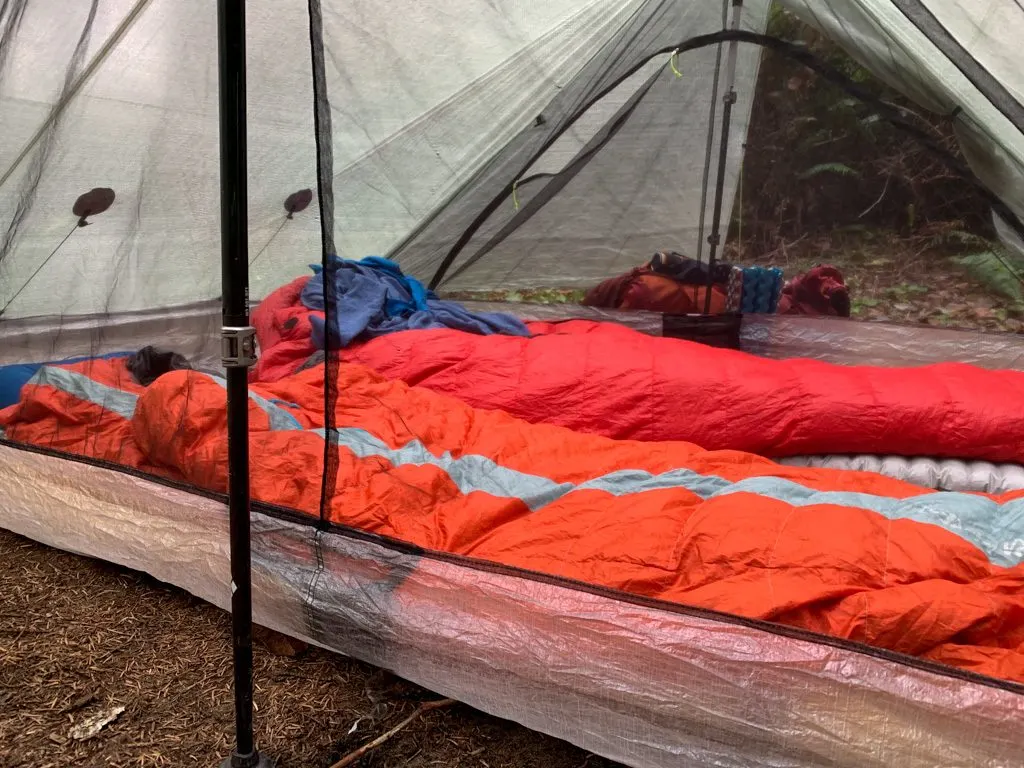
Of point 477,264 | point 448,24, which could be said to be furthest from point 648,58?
point 477,264

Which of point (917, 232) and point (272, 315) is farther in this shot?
point (917, 232)

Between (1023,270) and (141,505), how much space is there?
2.65m

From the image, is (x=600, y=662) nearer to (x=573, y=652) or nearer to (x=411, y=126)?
(x=573, y=652)

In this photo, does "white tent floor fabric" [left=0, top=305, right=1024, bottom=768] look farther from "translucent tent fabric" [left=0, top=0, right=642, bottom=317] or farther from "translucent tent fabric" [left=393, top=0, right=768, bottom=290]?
"translucent tent fabric" [left=393, top=0, right=768, bottom=290]

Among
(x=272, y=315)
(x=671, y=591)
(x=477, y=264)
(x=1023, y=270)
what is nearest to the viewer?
(x=671, y=591)

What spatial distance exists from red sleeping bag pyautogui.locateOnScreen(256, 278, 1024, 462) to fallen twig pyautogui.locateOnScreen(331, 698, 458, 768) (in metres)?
0.96

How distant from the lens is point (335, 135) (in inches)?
64.7

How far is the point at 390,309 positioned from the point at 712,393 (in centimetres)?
125

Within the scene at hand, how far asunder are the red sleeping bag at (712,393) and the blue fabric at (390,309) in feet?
0.60

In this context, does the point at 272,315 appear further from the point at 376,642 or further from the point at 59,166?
the point at 376,642

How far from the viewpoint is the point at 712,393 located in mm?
2193

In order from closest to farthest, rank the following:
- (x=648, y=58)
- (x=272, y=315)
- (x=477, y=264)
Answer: (x=272, y=315), (x=648, y=58), (x=477, y=264)

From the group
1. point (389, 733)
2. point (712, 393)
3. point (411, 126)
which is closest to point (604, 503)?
point (389, 733)

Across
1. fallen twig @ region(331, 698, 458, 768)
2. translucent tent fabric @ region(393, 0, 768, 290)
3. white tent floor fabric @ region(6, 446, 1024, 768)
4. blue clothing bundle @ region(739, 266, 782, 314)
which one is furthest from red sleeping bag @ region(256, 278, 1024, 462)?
fallen twig @ region(331, 698, 458, 768)
